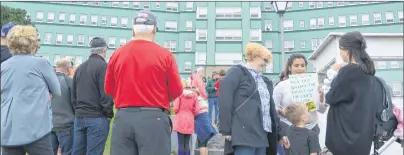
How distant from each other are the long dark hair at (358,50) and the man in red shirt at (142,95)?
5.66ft

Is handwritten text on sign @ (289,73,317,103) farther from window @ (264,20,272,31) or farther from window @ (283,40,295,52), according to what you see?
window @ (283,40,295,52)

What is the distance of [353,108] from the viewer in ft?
13.5

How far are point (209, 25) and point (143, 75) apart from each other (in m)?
55.3

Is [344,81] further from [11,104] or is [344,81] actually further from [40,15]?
[40,15]

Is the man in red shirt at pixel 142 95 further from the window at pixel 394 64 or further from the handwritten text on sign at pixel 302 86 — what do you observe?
the window at pixel 394 64

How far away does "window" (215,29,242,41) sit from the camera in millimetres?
58750

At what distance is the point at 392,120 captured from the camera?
14.1 feet

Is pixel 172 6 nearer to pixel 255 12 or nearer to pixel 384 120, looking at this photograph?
pixel 255 12

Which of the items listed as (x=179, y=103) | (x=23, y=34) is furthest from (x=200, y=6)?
(x=23, y=34)

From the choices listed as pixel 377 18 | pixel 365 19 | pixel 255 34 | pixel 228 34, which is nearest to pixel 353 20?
pixel 365 19

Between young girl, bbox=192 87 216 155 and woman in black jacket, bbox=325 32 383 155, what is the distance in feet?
15.5

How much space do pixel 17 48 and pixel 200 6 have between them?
2229 inches

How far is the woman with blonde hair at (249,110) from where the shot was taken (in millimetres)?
5102

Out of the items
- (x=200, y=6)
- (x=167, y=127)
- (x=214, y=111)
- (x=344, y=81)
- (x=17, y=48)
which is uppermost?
Result: (x=200, y=6)
